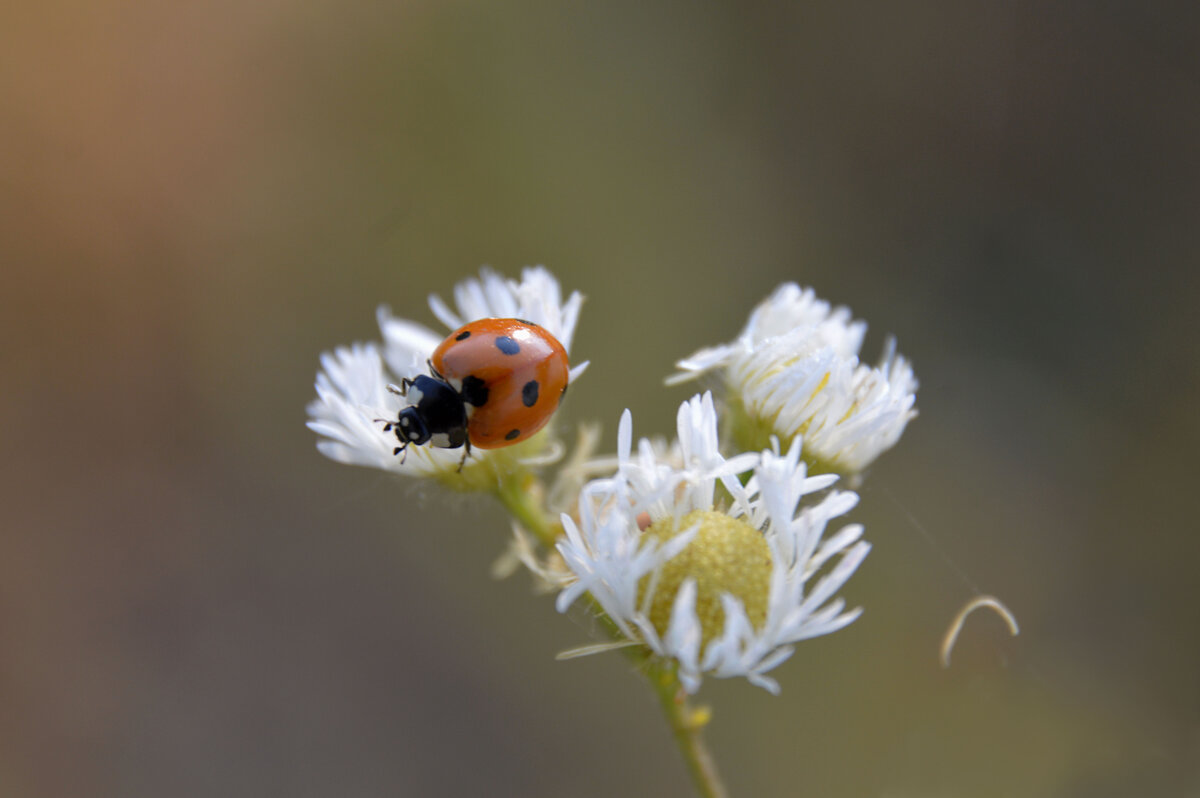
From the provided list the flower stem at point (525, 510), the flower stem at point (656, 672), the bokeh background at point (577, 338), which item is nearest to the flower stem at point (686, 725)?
the flower stem at point (656, 672)

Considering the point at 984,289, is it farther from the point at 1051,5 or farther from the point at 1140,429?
the point at 1051,5

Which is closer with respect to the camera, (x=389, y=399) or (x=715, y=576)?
(x=715, y=576)

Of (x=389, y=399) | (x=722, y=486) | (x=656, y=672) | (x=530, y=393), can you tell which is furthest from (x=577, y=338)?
(x=656, y=672)

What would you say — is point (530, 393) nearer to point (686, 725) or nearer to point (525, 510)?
point (525, 510)

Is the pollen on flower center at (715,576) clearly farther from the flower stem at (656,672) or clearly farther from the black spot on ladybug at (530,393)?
the black spot on ladybug at (530,393)

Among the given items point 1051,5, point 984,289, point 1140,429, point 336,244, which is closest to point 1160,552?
point 1140,429

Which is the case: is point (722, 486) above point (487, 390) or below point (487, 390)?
below
